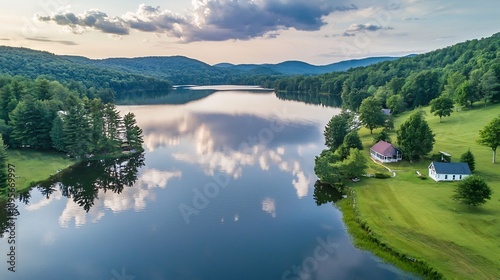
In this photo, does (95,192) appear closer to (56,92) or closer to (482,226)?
(482,226)

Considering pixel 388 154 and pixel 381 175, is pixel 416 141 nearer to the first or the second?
pixel 388 154

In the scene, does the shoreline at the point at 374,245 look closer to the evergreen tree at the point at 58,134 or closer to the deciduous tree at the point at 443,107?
the evergreen tree at the point at 58,134

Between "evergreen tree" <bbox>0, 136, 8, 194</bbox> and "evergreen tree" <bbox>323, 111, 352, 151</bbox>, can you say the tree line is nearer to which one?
"evergreen tree" <bbox>0, 136, 8, 194</bbox>

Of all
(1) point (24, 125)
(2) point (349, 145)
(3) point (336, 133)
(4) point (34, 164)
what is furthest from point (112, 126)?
(2) point (349, 145)

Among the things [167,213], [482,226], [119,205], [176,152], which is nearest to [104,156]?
[176,152]

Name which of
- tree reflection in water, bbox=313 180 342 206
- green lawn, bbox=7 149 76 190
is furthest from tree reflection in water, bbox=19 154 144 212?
tree reflection in water, bbox=313 180 342 206
